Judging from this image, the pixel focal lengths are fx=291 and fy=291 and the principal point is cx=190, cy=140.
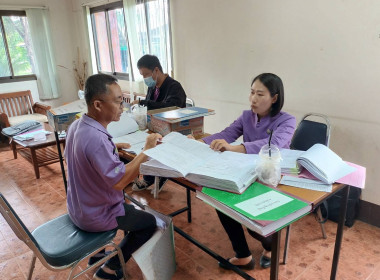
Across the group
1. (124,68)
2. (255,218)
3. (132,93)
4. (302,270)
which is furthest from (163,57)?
(255,218)

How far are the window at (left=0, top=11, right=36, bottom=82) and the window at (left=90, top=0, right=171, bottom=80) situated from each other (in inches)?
44.9

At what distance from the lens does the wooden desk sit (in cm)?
321

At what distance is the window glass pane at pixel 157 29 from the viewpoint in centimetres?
364

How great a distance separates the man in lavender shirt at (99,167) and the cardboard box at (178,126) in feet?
1.10

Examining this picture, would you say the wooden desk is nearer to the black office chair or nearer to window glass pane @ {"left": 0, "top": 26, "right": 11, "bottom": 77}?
window glass pane @ {"left": 0, "top": 26, "right": 11, "bottom": 77}

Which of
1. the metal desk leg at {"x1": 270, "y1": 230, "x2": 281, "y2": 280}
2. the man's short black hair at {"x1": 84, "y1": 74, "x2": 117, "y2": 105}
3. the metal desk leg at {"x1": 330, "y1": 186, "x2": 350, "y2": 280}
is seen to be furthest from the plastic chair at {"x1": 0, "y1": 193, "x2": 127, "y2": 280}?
the metal desk leg at {"x1": 330, "y1": 186, "x2": 350, "y2": 280}

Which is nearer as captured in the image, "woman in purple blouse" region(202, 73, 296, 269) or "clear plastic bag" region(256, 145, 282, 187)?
"clear plastic bag" region(256, 145, 282, 187)

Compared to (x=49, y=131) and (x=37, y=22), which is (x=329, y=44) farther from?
(x=37, y=22)

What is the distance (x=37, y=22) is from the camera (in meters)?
4.98

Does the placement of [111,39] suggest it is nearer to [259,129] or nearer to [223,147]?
[259,129]

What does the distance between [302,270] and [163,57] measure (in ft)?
9.65

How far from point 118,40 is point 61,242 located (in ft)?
13.7

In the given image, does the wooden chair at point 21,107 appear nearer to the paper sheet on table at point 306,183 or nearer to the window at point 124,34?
the window at point 124,34

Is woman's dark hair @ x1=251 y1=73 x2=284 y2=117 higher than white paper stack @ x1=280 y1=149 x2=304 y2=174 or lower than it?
higher
